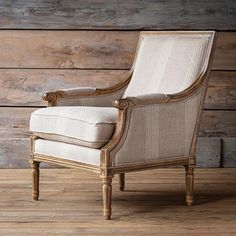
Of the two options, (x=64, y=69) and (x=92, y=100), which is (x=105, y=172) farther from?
(x=64, y=69)

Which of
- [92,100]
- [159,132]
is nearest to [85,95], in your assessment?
[92,100]

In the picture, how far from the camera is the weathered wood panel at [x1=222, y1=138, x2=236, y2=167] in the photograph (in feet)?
13.6

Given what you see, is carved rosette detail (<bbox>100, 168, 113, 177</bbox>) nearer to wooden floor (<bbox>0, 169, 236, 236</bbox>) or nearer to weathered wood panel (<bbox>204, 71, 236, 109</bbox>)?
wooden floor (<bbox>0, 169, 236, 236</bbox>)

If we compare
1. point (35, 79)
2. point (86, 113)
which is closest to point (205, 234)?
point (86, 113)

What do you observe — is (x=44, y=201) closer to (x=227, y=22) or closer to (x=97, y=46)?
(x=97, y=46)

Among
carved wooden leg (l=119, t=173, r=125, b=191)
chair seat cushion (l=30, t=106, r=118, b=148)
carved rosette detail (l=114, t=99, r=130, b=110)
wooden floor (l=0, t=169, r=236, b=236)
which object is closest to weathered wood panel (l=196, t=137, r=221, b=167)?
wooden floor (l=0, t=169, r=236, b=236)

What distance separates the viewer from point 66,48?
410 centimetres

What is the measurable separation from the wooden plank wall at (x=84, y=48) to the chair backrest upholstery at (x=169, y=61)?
1.83 ft

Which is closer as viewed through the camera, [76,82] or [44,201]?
[44,201]

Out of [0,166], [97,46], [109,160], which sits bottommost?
[0,166]

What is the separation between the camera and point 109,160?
9.37ft

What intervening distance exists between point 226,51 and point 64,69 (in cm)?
100

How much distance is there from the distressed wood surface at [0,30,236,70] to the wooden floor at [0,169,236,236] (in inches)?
26.2

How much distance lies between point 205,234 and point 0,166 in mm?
1814
